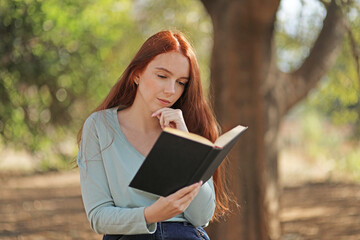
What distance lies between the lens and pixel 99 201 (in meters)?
2.27

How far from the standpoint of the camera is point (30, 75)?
8.27 metres

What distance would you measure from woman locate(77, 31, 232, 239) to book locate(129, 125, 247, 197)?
0.04 metres

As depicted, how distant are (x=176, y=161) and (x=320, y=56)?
5625 millimetres

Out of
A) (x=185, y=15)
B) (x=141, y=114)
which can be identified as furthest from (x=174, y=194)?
(x=185, y=15)

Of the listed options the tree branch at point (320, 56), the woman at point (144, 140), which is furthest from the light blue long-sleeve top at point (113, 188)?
the tree branch at point (320, 56)

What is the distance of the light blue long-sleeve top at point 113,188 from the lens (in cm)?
221

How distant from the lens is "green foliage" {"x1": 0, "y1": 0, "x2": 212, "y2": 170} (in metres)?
8.00

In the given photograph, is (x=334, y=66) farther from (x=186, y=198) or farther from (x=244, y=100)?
(x=186, y=198)

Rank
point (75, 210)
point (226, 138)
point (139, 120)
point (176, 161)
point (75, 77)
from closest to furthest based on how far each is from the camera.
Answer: point (176, 161), point (226, 138), point (139, 120), point (75, 77), point (75, 210)

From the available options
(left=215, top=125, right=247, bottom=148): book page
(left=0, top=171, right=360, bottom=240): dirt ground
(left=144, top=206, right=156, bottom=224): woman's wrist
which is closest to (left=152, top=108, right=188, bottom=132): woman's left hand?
(left=215, top=125, right=247, bottom=148): book page

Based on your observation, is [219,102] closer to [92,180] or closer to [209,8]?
[209,8]

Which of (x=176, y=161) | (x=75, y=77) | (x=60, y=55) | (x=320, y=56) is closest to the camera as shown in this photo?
(x=176, y=161)

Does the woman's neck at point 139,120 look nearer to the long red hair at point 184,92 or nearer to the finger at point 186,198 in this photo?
the long red hair at point 184,92

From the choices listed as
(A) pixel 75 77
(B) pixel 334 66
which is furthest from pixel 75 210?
(B) pixel 334 66
